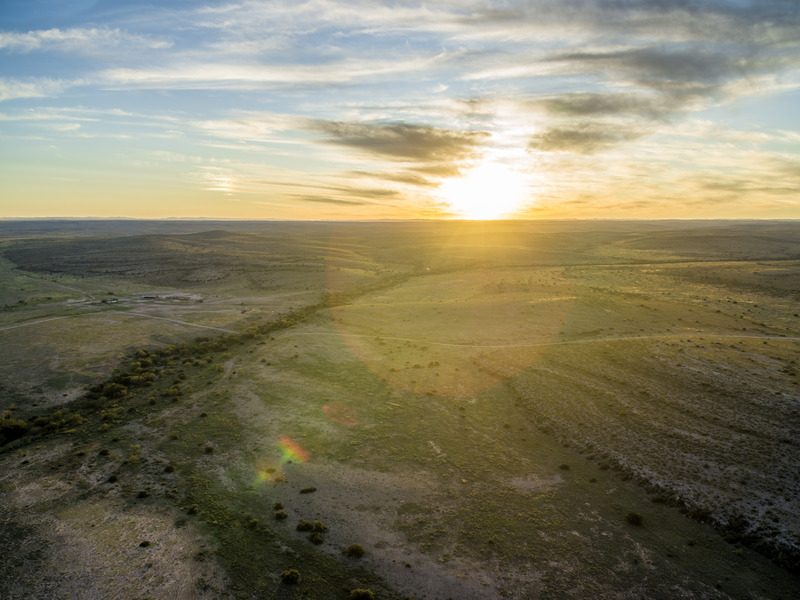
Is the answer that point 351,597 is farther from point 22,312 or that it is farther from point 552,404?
point 22,312

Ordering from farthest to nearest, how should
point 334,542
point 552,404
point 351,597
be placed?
1. point 552,404
2. point 334,542
3. point 351,597

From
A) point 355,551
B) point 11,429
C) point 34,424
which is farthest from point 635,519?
point 11,429

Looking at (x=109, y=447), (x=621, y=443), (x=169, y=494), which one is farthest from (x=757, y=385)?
(x=109, y=447)

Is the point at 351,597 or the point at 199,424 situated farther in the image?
the point at 199,424

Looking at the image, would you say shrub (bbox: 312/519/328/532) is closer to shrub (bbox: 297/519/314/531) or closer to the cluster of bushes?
shrub (bbox: 297/519/314/531)

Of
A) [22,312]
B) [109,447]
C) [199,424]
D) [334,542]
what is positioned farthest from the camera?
[22,312]

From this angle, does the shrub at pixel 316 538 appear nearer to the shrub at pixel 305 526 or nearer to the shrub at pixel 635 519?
the shrub at pixel 305 526

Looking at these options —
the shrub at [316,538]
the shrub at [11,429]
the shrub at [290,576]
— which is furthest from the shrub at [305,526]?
the shrub at [11,429]

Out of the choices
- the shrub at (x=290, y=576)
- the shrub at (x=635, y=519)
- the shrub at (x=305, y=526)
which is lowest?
the shrub at (x=290, y=576)
